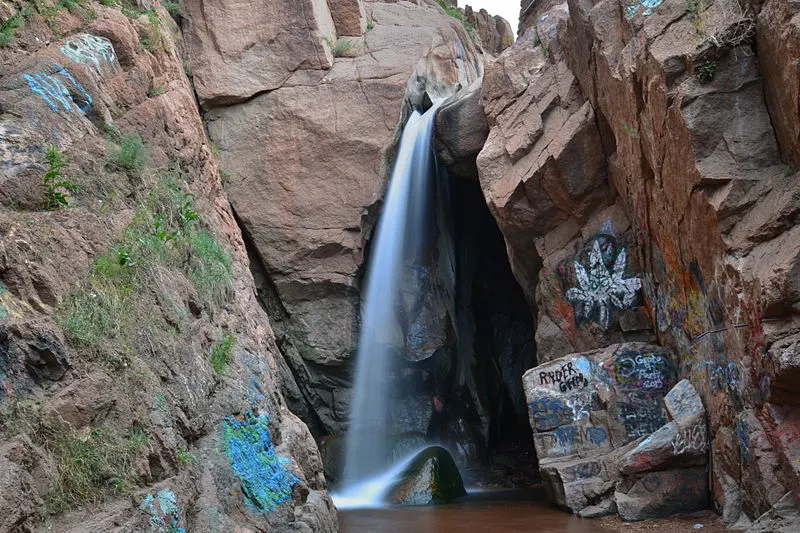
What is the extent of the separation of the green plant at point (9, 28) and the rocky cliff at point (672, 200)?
7.10 meters

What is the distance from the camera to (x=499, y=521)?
30.8ft

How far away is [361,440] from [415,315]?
2.57m

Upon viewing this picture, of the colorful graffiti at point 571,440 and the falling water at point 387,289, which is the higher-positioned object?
the falling water at point 387,289

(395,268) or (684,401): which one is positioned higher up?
(395,268)

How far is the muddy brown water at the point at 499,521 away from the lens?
28.0 ft

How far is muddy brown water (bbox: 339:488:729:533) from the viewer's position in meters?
8.55

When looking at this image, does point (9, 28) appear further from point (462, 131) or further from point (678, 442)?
point (678, 442)

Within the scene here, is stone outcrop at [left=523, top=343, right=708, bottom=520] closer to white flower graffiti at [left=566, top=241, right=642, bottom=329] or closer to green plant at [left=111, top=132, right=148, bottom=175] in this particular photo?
white flower graffiti at [left=566, top=241, right=642, bottom=329]

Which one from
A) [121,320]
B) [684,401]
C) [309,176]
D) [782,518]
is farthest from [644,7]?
[121,320]

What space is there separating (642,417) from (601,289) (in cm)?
223

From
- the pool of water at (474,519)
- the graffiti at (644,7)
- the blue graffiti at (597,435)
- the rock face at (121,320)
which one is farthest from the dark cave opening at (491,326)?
the graffiti at (644,7)

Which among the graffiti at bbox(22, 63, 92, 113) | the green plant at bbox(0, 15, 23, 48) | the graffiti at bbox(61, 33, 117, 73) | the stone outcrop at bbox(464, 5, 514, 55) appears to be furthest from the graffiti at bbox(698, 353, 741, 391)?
the stone outcrop at bbox(464, 5, 514, 55)

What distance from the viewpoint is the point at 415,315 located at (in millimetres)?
15000

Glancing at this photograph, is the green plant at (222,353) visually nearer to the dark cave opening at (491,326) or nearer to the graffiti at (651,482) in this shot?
the graffiti at (651,482)
